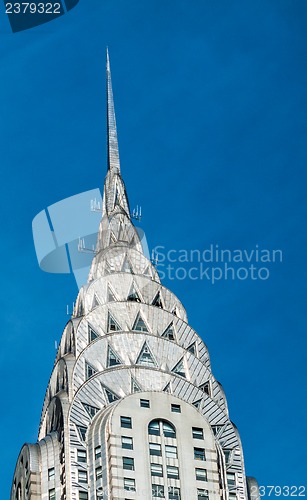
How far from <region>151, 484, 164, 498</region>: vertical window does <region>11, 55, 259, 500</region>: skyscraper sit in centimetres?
9

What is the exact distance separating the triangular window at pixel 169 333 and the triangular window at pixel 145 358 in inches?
157

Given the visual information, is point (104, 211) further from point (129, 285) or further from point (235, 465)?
point (235, 465)

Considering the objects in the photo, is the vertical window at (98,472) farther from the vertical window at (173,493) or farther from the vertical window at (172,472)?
the vertical window at (173,493)

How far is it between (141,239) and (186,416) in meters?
33.3

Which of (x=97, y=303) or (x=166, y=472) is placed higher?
(x=97, y=303)

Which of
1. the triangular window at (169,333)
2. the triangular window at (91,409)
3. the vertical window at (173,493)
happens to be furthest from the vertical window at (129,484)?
the triangular window at (169,333)

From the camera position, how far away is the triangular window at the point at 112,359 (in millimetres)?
161500

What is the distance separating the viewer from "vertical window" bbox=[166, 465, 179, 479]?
15075cm

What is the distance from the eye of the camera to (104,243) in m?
182

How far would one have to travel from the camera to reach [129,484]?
487 feet

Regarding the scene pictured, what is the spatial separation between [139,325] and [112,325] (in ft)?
9.36

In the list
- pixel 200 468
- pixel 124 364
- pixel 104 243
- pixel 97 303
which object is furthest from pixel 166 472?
pixel 104 243

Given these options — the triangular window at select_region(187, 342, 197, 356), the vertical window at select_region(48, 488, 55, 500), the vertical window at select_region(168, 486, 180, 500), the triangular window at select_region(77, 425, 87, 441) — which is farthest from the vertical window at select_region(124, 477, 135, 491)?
the triangular window at select_region(187, 342, 197, 356)

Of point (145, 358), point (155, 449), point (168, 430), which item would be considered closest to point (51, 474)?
point (155, 449)
